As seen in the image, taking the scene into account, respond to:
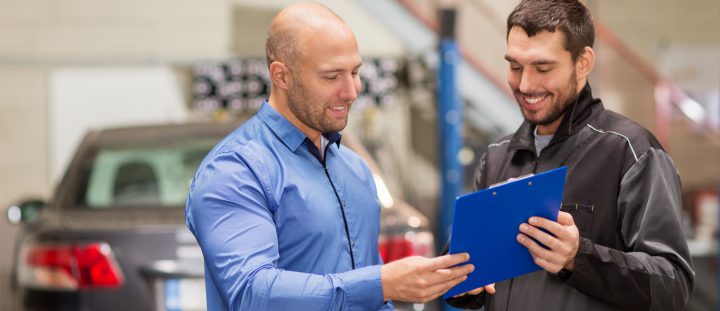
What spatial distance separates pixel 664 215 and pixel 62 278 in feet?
7.63

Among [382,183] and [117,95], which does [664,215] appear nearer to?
[382,183]

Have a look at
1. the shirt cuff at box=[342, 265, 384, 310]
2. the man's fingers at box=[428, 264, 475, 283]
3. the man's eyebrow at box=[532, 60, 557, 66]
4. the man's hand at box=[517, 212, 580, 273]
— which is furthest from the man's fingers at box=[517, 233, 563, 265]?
the man's eyebrow at box=[532, 60, 557, 66]

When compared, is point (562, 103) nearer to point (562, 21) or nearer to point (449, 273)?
point (562, 21)

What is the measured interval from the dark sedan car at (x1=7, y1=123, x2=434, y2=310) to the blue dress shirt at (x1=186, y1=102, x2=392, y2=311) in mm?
1378

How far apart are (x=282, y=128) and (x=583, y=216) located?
0.70 metres

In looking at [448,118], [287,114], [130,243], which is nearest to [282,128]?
[287,114]

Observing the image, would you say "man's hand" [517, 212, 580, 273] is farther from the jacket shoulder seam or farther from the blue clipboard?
the jacket shoulder seam

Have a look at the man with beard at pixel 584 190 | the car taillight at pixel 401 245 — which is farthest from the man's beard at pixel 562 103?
the car taillight at pixel 401 245

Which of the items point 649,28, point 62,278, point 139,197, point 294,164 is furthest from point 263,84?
point 294,164

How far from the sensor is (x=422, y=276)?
1.79m

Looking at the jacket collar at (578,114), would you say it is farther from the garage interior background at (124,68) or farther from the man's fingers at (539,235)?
the garage interior background at (124,68)

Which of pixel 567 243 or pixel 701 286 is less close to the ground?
pixel 567 243

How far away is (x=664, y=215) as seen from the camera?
6.55ft

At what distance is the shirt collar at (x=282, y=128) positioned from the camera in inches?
81.2
